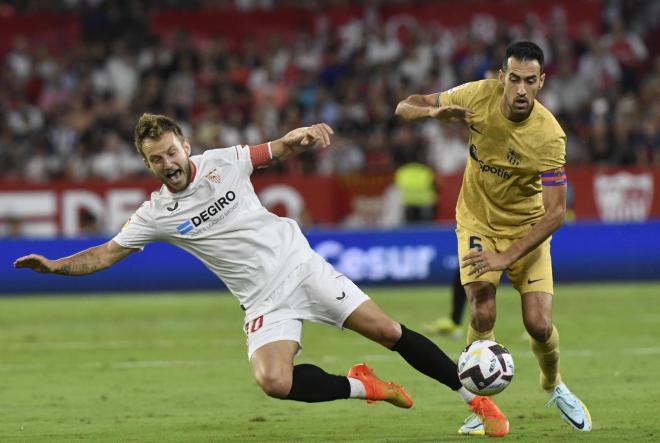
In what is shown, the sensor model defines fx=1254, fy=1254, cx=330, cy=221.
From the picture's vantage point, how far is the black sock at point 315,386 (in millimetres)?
7559

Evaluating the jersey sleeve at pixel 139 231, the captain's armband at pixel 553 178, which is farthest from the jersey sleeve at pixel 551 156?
the jersey sleeve at pixel 139 231

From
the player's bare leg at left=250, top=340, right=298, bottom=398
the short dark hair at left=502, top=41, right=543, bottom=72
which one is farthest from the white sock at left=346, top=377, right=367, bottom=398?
the short dark hair at left=502, top=41, right=543, bottom=72

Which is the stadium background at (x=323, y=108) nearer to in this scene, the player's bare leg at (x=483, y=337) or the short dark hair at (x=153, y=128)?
the player's bare leg at (x=483, y=337)

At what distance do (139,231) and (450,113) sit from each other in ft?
6.74

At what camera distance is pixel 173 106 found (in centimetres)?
2206

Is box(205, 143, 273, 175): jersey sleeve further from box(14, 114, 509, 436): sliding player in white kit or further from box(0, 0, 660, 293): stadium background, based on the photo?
Result: box(0, 0, 660, 293): stadium background

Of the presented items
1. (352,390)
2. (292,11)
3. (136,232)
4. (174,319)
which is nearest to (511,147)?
(352,390)

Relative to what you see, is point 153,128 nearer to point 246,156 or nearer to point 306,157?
point 246,156

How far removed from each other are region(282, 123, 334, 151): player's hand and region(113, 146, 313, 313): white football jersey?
0.32 m

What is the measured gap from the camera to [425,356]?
25.5ft

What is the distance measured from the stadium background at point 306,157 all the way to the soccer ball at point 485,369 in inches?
115

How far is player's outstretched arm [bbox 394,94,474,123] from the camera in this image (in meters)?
7.68

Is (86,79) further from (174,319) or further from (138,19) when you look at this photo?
(174,319)

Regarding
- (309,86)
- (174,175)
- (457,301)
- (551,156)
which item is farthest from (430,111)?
(309,86)
